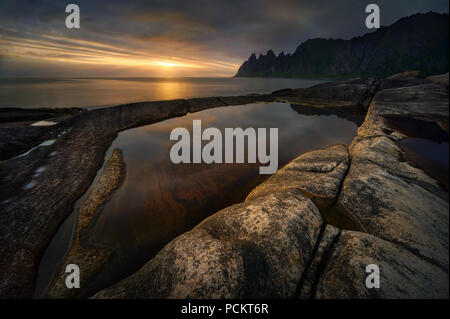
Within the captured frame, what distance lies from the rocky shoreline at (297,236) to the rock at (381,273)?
2cm

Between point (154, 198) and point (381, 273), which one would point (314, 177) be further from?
point (154, 198)

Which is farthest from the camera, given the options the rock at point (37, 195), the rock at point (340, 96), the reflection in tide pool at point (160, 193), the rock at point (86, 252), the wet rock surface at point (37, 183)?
the rock at point (340, 96)

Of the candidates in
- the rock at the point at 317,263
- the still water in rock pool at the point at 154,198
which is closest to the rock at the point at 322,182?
the rock at the point at 317,263

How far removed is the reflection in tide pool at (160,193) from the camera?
6188 millimetres

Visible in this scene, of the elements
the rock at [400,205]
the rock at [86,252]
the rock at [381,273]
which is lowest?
the rock at [86,252]

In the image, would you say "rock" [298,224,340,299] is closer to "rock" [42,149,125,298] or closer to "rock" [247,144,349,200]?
"rock" [247,144,349,200]

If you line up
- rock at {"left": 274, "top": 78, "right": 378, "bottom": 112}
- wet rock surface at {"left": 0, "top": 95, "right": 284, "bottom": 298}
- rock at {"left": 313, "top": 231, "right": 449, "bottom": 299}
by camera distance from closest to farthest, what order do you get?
rock at {"left": 313, "top": 231, "right": 449, "bottom": 299} → wet rock surface at {"left": 0, "top": 95, "right": 284, "bottom": 298} → rock at {"left": 274, "top": 78, "right": 378, "bottom": 112}

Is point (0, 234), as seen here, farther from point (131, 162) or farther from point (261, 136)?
point (261, 136)

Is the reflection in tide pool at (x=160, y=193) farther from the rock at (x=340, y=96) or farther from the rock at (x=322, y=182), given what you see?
the rock at (x=340, y=96)

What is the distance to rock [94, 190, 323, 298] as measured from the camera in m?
3.51

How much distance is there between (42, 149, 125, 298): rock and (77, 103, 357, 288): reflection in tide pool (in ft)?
0.96
